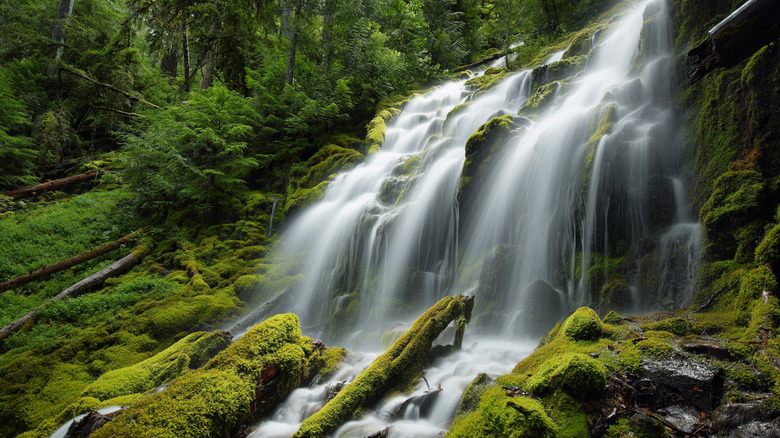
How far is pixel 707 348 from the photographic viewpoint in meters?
2.67

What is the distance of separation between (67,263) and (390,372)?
966cm

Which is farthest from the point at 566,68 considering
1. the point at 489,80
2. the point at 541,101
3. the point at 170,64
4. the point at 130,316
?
the point at 170,64

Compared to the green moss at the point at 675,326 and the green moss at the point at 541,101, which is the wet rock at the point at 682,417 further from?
the green moss at the point at 541,101

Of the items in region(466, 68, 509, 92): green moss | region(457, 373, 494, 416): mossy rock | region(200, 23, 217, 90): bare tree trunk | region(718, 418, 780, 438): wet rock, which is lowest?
region(457, 373, 494, 416): mossy rock

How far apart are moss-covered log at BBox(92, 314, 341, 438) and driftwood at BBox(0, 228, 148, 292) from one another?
8.05 m

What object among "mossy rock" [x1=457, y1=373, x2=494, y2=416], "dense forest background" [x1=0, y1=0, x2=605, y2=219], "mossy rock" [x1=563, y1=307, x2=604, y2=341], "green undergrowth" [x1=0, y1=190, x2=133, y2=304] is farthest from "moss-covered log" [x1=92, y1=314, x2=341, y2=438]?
"dense forest background" [x1=0, y1=0, x2=605, y2=219]

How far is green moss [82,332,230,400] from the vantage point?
4.02 metres

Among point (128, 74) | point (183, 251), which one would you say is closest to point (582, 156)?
point (183, 251)

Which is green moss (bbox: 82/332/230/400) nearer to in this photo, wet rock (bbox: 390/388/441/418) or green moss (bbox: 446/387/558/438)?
wet rock (bbox: 390/388/441/418)

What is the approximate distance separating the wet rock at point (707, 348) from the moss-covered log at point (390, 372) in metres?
2.35

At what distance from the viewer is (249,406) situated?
3.31 metres

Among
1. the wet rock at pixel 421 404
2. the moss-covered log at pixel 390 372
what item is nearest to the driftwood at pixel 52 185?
the moss-covered log at pixel 390 372

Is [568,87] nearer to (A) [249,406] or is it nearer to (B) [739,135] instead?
(B) [739,135]

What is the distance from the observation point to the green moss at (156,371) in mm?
4020
